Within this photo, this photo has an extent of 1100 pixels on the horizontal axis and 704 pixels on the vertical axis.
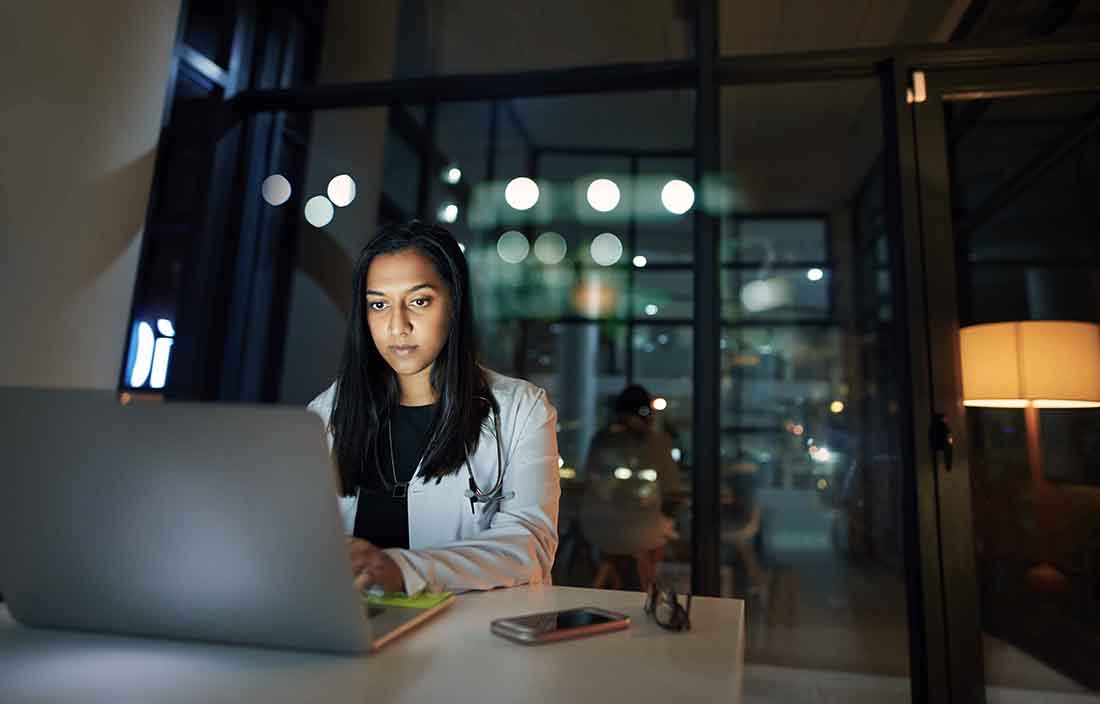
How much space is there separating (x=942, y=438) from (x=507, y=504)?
1.69 m

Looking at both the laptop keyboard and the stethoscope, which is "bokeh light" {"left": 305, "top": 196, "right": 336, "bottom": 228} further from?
the laptop keyboard

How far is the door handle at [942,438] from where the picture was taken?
7.44ft

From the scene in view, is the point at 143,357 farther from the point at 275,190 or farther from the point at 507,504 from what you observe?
the point at 507,504

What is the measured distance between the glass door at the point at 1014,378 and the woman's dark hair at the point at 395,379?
1.67 meters

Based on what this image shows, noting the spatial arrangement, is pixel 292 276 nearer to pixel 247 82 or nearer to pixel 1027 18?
pixel 247 82

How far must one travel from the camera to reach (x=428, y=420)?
1541 millimetres

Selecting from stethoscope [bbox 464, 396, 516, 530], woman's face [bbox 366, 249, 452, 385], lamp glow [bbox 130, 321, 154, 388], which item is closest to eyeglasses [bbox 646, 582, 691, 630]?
stethoscope [bbox 464, 396, 516, 530]

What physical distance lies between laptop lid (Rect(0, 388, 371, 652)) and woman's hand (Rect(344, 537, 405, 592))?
6.8 inches

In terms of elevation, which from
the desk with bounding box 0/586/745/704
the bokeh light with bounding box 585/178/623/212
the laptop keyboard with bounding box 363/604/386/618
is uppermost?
the bokeh light with bounding box 585/178/623/212

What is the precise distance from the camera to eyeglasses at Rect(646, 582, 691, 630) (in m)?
0.82

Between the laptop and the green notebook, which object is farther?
the green notebook

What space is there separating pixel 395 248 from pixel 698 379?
140 centimetres

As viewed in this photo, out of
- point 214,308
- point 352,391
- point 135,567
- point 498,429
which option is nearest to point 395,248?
point 352,391

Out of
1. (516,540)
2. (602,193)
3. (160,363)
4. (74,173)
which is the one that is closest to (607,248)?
(602,193)
